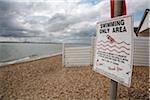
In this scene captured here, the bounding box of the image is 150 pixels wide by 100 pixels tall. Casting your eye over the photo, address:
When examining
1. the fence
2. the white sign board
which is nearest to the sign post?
the white sign board

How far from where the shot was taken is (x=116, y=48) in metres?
2.00

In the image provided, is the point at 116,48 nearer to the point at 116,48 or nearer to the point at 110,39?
the point at 116,48

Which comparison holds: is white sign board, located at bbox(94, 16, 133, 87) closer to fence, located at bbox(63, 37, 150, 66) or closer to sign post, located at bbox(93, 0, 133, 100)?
sign post, located at bbox(93, 0, 133, 100)

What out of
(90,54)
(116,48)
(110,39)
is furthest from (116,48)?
(90,54)

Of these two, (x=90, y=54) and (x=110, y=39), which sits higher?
(x=110, y=39)

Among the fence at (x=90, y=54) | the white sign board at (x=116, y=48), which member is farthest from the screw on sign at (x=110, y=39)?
the fence at (x=90, y=54)

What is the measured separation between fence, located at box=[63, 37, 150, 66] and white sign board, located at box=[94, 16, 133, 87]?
7.31 m

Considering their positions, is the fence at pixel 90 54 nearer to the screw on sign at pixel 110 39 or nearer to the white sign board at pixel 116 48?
the white sign board at pixel 116 48

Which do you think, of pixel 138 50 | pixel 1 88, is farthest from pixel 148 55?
pixel 1 88

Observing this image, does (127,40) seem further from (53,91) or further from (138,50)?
(138,50)

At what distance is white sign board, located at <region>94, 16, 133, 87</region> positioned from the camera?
72.6 inches

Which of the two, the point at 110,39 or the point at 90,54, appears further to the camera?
the point at 90,54

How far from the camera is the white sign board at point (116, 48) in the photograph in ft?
6.05

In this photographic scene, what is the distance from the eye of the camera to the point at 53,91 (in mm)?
5805
